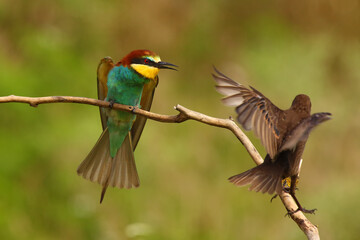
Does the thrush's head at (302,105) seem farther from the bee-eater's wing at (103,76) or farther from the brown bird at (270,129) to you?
the bee-eater's wing at (103,76)

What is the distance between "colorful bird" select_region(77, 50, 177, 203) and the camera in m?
2.60

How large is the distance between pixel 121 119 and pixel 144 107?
0.70 ft

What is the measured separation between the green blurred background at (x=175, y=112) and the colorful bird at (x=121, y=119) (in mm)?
393

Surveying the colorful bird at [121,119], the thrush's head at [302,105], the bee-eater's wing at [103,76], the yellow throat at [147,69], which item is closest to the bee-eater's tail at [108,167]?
the colorful bird at [121,119]

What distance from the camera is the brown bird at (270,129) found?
2.01m

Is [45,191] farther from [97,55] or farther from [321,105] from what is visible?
[321,105]

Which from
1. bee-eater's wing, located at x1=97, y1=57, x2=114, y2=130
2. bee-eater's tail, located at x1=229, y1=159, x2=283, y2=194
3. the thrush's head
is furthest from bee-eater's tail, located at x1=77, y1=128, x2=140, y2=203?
the thrush's head

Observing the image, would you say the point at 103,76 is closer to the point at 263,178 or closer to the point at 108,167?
the point at 108,167

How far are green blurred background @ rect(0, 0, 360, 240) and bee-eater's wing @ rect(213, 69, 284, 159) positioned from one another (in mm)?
1028

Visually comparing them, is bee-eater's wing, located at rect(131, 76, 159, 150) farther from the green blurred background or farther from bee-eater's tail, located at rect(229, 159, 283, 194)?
bee-eater's tail, located at rect(229, 159, 283, 194)

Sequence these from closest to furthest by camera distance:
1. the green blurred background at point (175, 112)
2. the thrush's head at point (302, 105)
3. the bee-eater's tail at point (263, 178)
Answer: the bee-eater's tail at point (263, 178) < the thrush's head at point (302, 105) < the green blurred background at point (175, 112)

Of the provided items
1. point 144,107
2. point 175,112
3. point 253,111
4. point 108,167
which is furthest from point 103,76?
point 175,112

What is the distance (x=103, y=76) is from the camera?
Answer: 9.46 feet

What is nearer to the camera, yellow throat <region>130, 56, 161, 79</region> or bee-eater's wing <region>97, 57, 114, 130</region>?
yellow throat <region>130, 56, 161, 79</region>
